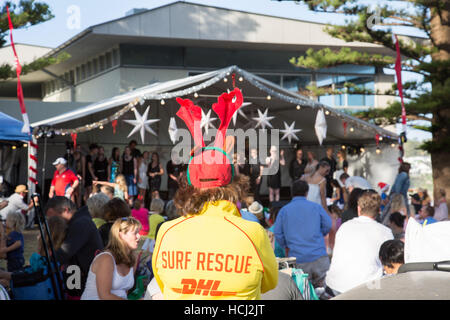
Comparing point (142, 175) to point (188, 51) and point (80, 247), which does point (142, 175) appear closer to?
point (188, 51)

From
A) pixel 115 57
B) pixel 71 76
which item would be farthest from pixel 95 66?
pixel 71 76

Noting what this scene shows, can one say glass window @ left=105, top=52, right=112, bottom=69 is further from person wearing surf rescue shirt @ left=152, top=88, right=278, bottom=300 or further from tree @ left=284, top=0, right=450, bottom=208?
person wearing surf rescue shirt @ left=152, top=88, right=278, bottom=300

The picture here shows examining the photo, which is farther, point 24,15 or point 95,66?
point 95,66

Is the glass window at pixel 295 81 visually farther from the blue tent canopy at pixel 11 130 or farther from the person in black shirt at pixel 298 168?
the blue tent canopy at pixel 11 130

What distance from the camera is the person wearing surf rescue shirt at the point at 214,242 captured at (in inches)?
82.1

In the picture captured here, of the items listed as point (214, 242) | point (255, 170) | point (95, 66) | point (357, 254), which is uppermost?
point (95, 66)

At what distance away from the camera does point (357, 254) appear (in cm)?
481

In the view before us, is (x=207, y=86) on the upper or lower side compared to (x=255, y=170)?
upper

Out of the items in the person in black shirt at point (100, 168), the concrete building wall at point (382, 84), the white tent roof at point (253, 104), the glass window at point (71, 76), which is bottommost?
the person in black shirt at point (100, 168)

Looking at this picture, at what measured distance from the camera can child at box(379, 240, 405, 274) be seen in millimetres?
4242

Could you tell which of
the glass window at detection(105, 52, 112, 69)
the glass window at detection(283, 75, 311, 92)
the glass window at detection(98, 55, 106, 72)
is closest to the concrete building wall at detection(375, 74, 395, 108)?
the glass window at detection(283, 75, 311, 92)

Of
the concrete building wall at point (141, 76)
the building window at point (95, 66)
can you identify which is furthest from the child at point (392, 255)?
the building window at point (95, 66)

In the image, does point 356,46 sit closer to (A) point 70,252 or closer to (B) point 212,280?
(A) point 70,252

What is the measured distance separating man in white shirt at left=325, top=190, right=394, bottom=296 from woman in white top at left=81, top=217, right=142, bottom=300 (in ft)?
5.57
